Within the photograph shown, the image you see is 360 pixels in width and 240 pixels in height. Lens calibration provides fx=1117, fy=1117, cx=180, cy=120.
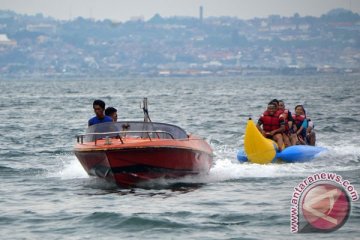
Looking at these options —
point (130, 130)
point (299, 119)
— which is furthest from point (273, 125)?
point (130, 130)

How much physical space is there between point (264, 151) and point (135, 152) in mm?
4950

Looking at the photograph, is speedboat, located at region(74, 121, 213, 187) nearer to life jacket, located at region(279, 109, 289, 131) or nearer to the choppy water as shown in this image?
the choppy water

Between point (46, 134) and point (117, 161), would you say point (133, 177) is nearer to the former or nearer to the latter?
point (117, 161)

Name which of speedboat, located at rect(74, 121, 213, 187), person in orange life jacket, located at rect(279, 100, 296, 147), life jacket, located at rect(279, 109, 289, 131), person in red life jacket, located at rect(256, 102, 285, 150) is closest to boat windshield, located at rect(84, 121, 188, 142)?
speedboat, located at rect(74, 121, 213, 187)

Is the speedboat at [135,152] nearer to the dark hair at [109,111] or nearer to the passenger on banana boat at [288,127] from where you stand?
the dark hair at [109,111]

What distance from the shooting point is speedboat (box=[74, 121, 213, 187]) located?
18750 mm

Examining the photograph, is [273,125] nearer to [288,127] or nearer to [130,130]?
[288,127]

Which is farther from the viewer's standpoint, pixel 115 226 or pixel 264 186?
pixel 264 186

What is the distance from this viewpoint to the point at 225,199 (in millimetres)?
18000

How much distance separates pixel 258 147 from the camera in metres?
23.0

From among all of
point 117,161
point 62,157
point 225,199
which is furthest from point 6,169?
point 225,199

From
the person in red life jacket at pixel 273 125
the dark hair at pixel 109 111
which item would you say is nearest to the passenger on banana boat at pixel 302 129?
the person in red life jacket at pixel 273 125

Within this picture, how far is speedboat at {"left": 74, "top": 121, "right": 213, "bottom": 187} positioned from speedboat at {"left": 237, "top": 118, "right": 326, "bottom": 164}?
3255mm

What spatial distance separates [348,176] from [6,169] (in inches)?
279
